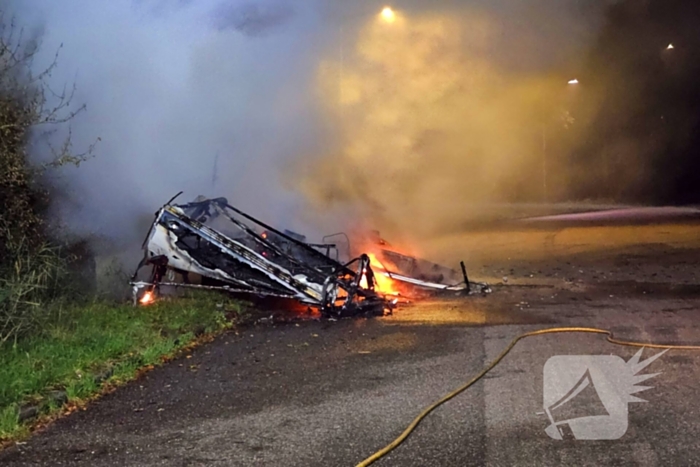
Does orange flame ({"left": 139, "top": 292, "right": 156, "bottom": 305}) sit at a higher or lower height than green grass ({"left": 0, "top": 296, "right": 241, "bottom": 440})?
higher

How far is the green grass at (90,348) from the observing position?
529 centimetres

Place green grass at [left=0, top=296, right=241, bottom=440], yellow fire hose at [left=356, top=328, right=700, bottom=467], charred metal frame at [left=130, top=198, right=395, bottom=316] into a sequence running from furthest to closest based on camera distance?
1. charred metal frame at [left=130, top=198, right=395, bottom=316]
2. green grass at [left=0, top=296, right=241, bottom=440]
3. yellow fire hose at [left=356, top=328, right=700, bottom=467]

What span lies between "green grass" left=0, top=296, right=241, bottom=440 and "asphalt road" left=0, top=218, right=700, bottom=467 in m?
0.25

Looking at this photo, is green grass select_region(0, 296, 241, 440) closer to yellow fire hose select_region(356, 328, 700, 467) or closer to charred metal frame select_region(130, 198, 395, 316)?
charred metal frame select_region(130, 198, 395, 316)

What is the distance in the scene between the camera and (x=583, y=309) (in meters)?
8.53

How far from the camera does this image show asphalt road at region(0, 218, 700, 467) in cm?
420

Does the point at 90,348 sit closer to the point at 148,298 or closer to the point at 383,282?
the point at 148,298

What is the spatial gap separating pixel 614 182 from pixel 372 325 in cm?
2988

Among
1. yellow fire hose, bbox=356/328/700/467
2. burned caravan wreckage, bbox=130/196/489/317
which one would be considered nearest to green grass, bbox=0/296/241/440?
burned caravan wreckage, bbox=130/196/489/317

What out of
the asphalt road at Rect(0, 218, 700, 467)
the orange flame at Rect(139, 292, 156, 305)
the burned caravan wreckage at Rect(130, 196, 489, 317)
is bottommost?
the asphalt road at Rect(0, 218, 700, 467)

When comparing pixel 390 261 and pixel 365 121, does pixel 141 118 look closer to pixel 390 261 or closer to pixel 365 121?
pixel 390 261

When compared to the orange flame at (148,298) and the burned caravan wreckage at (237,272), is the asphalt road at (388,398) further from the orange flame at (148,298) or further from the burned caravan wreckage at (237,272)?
the orange flame at (148,298)

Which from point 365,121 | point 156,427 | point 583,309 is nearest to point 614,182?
point 365,121

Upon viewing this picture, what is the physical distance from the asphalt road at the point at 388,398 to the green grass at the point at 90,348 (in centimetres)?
25
